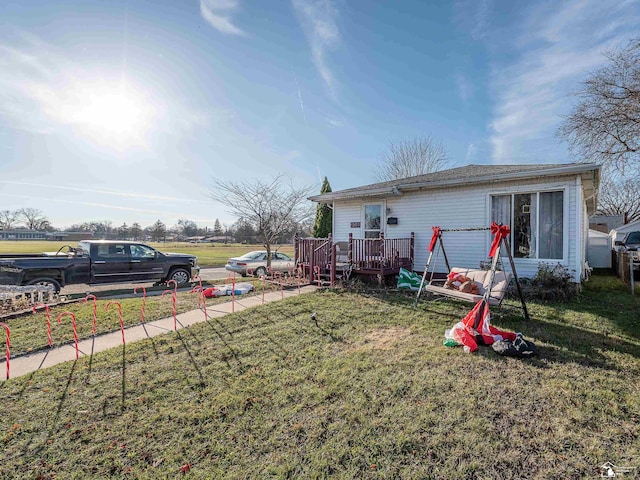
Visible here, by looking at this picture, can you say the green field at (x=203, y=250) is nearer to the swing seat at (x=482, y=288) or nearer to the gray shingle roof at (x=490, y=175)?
the gray shingle roof at (x=490, y=175)

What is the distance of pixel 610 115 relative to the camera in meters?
10.6

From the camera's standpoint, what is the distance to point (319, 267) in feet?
31.9

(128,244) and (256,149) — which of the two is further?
(256,149)

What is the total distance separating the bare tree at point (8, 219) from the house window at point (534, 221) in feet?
333

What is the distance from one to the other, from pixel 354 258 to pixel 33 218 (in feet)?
329

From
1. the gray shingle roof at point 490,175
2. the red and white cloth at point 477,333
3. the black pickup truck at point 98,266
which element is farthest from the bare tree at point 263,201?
the red and white cloth at point 477,333

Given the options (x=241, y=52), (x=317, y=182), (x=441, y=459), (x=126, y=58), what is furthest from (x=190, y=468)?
(x=317, y=182)

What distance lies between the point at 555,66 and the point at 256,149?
12674mm

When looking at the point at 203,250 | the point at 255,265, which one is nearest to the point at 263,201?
the point at 255,265

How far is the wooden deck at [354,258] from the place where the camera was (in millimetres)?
9133

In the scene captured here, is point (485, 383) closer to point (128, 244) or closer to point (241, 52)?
point (241, 52)

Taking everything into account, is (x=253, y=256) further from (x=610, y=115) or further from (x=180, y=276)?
(x=610, y=115)

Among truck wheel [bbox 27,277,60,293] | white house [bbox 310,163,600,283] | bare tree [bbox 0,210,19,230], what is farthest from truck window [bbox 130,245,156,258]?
bare tree [bbox 0,210,19,230]

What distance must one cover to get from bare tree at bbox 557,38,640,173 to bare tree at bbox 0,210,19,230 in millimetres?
103312
